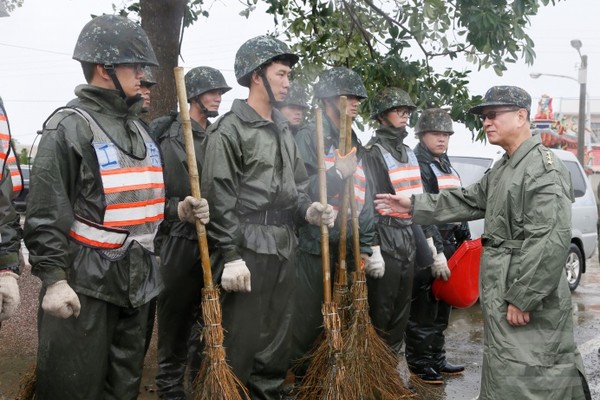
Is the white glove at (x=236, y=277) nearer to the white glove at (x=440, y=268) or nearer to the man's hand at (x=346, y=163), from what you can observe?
the man's hand at (x=346, y=163)

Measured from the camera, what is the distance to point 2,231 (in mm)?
3242

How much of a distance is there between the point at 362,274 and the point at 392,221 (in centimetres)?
68

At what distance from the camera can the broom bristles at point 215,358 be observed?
367cm

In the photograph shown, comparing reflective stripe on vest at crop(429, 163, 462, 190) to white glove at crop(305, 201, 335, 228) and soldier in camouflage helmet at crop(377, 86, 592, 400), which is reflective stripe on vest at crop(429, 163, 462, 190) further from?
soldier in camouflage helmet at crop(377, 86, 592, 400)

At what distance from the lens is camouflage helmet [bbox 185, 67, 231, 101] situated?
533 centimetres

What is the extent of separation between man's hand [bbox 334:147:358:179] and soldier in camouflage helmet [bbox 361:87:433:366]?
0.53 m

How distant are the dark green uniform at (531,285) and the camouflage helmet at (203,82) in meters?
2.46

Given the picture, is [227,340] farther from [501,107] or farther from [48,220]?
[501,107]

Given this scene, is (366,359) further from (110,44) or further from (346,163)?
(110,44)

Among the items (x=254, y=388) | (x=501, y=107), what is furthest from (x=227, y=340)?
(x=501, y=107)

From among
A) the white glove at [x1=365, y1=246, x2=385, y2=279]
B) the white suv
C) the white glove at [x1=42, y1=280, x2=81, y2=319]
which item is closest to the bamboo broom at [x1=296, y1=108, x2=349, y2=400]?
the white glove at [x1=365, y1=246, x2=385, y2=279]

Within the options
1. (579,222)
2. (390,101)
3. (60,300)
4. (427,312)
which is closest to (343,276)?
(427,312)

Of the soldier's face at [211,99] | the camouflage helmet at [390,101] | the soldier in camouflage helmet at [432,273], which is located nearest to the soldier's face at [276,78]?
the soldier's face at [211,99]

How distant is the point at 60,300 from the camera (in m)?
3.00
